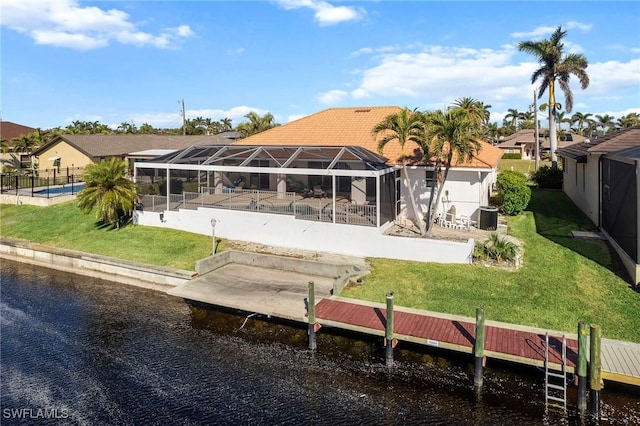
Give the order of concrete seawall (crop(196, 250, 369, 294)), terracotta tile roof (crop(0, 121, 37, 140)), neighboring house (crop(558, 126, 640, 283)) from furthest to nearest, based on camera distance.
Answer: terracotta tile roof (crop(0, 121, 37, 140)), concrete seawall (crop(196, 250, 369, 294)), neighboring house (crop(558, 126, 640, 283))

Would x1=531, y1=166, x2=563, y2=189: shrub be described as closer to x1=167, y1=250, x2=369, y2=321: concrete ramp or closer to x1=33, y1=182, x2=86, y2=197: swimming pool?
x1=167, y1=250, x2=369, y2=321: concrete ramp

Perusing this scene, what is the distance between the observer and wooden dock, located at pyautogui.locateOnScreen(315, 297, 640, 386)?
434 inches

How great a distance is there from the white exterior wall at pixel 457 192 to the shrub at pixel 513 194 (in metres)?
2.16

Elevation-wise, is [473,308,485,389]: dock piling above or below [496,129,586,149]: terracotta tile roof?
below

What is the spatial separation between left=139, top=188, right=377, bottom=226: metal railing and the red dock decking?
21.9 feet

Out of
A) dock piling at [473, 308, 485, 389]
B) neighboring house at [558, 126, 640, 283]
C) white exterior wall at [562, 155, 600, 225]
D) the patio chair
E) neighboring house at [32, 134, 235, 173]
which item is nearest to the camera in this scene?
dock piling at [473, 308, 485, 389]

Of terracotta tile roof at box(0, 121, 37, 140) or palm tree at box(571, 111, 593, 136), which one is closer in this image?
terracotta tile roof at box(0, 121, 37, 140)

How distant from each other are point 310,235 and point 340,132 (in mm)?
9891

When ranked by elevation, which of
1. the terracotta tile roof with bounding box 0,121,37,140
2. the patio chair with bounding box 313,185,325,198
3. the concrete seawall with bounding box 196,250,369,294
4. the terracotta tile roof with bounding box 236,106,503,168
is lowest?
the concrete seawall with bounding box 196,250,369,294

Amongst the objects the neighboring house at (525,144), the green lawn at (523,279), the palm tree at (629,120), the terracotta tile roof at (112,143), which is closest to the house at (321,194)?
the green lawn at (523,279)

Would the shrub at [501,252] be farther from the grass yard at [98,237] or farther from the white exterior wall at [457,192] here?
the grass yard at [98,237]

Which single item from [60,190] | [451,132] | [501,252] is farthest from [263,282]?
[60,190]

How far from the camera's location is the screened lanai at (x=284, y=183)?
2097 centimetres

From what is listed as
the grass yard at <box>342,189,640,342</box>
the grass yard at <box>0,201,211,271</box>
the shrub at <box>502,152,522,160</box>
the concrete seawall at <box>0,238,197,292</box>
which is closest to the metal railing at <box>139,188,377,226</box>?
the grass yard at <box>0,201,211,271</box>
